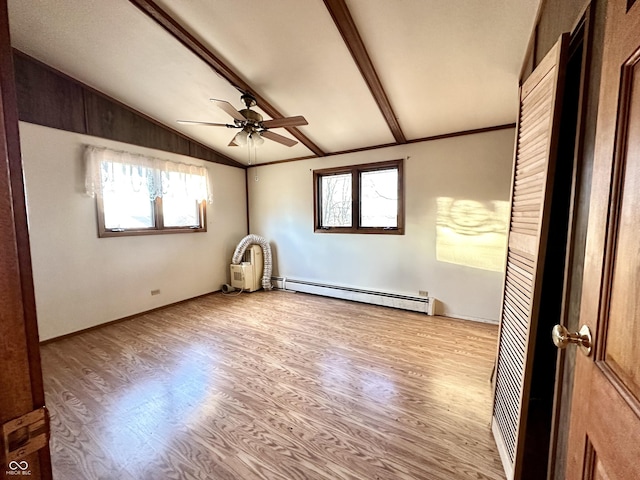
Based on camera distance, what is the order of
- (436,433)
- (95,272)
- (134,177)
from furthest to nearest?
1. (134,177)
2. (95,272)
3. (436,433)

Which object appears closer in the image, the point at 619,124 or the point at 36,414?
the point at 36,414

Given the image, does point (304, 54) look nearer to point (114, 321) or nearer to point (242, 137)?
point (242, 137)

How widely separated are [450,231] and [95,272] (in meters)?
4.36

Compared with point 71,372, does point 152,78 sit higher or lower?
higher

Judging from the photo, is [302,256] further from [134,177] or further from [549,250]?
[549,250]

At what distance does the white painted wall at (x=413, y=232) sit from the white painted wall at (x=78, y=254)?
1596 millimetres

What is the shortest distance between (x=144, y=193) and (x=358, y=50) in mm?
3211

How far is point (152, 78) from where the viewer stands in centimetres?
283

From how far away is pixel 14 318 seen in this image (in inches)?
17.7

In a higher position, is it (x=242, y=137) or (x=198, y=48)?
(x=198, y=48)

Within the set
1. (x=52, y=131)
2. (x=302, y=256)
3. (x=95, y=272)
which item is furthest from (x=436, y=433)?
(x=52, y=131)

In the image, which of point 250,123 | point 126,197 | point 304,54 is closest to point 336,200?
point 250,123

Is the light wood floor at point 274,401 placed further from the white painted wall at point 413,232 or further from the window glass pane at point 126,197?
the window glass pane at point 126,197

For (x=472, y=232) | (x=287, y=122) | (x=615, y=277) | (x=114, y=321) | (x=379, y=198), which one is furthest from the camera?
(x=379, y=198)
